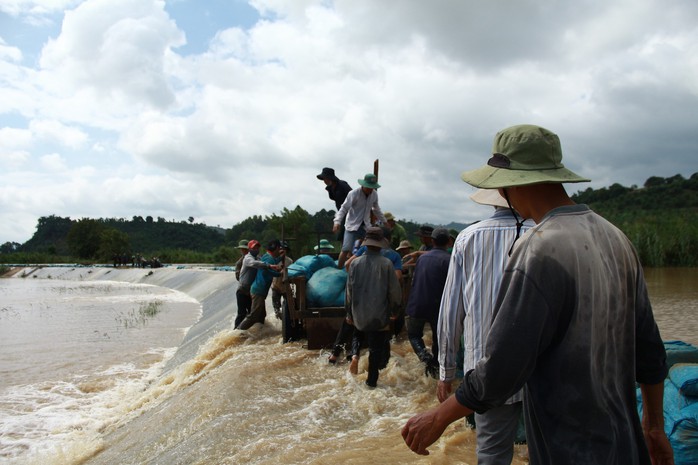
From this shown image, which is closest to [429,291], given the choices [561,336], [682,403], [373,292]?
[373,292]

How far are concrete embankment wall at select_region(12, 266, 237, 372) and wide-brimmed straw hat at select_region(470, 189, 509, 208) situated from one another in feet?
26.4

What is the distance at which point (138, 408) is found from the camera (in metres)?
7.61

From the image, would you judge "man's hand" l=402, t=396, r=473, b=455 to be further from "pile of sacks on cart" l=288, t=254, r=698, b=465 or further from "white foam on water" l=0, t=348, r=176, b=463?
"white foam on water" l=0, t=348, r=176, b=463

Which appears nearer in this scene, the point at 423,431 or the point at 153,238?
the point at 423,431

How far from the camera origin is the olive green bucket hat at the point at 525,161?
1.82m

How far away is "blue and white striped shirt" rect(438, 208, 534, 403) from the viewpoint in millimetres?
2779

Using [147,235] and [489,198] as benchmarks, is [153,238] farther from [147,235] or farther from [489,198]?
[489,198]

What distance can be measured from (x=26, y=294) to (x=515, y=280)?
33.0 meters

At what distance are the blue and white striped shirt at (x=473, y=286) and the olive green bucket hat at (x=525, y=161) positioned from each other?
945 mm

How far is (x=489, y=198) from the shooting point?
2861 mm

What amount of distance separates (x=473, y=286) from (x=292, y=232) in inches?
1138

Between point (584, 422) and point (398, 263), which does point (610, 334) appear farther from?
point (398, 263)

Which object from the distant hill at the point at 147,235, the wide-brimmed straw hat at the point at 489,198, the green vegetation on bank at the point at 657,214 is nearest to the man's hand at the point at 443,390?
the wide-brimmed straw hat at the point at 489,198

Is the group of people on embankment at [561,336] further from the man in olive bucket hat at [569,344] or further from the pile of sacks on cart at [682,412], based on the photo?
the pile of sacks on cart at [682,412]
